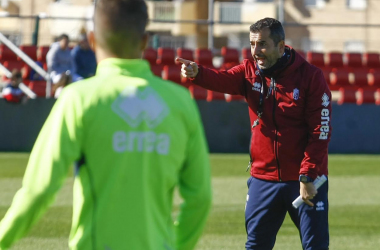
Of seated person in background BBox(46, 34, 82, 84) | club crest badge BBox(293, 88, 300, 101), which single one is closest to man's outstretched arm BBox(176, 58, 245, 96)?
club crest badge BBox(293, 88, 300, 101)

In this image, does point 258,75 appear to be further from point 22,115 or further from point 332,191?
point 22,115

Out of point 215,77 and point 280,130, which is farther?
point 215,77

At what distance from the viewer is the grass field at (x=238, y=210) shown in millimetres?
8008

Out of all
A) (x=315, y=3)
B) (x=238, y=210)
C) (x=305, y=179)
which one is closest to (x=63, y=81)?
(x=238, y=210)

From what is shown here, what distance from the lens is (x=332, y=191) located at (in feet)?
38.8

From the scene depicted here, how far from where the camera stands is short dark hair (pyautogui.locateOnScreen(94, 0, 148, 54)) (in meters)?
2.73

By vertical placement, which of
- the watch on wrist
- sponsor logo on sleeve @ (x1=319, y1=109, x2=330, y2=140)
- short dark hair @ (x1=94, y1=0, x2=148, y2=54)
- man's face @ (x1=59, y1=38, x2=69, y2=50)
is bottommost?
the watch on wrist

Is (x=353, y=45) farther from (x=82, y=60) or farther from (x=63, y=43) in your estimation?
(x=82, y=60)

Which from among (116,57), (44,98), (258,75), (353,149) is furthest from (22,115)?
(116,57)

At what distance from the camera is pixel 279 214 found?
541 cm

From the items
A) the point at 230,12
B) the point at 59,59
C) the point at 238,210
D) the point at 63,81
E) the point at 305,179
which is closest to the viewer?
the point at 305,179

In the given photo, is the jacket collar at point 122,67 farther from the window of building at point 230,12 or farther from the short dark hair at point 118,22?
the window of building at point 230,12

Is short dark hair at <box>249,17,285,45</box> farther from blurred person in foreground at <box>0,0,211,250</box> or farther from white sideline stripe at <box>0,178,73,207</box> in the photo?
white sideline stripe at <box>0,178,73,207</box>

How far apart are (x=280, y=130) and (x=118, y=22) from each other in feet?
9.21
